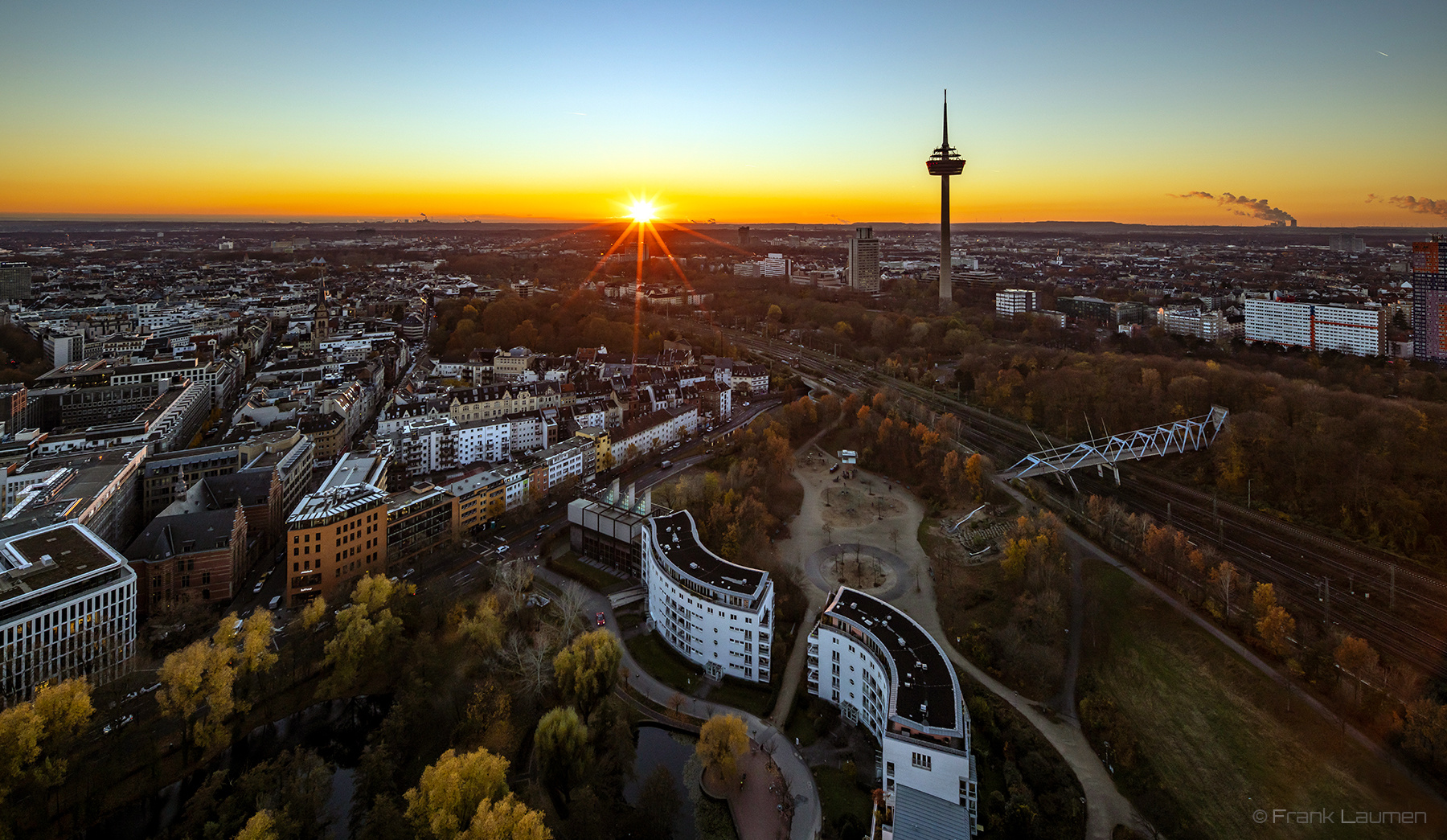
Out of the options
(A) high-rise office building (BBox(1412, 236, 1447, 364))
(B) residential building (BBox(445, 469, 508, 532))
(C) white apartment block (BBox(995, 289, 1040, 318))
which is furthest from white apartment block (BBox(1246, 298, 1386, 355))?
(B) residential building (BBox(445, 469, 508, 532))

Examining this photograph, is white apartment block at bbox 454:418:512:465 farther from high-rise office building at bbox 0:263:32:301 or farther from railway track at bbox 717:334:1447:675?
high-rise office building at bbox 0:263:32:301

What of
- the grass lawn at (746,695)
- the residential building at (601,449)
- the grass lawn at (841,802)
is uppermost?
the residential building at (601,449)

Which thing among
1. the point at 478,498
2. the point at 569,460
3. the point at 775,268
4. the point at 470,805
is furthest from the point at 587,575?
the point at 775,268

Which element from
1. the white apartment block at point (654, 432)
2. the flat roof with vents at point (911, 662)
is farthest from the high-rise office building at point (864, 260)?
the flat roof with vents at point (911, 662)

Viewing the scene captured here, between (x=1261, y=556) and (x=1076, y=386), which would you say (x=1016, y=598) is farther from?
(x=1076, y=386)

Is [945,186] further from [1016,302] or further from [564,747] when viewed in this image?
[564,747]

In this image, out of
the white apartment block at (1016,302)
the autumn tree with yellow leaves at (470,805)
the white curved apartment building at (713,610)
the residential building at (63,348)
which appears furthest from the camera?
the white apartment block at (1016,302)

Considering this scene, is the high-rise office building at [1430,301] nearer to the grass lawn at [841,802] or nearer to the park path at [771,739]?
the grass lawn at [841,802]
